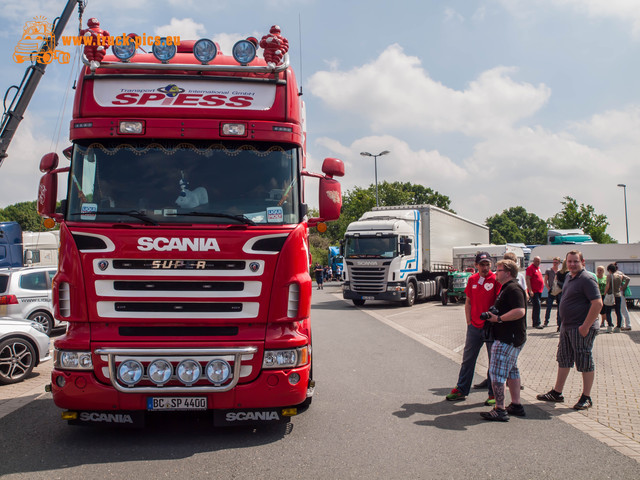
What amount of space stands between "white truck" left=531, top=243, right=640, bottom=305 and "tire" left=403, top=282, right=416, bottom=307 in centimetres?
495

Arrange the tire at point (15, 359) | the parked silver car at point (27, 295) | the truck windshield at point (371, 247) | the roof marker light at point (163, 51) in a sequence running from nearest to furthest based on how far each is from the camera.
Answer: the roof marker light at point (163, 51), the tire at point (15, 359), the parked silver car at point (27, 295), the truck windshield at point (371, 247)

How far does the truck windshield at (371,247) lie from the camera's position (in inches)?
859

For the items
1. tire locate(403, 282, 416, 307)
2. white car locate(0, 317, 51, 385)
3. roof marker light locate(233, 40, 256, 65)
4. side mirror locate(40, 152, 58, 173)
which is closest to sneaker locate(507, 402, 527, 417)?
roof marker light locate(233, 40, 256, 65)

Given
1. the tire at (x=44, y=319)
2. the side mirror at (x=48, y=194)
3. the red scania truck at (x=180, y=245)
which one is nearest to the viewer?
the red scania truck at (x=180, y=245)

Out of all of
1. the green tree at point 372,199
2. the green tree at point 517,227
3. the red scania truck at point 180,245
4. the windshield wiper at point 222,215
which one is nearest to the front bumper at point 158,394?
the red scania truck at point 180,245

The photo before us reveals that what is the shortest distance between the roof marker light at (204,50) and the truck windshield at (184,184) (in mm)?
982

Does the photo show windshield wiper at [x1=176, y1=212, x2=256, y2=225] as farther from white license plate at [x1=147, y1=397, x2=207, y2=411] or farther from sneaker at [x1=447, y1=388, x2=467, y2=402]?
sneaker at [x1=447, y1=388, x2=467, y2=402]

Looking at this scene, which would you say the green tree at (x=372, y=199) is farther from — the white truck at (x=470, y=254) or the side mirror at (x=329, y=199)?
the side mirror at (x=329, y=199)

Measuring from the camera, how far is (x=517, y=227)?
390ft

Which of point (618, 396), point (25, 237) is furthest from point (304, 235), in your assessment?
point (25, 237)

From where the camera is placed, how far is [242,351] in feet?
16.6

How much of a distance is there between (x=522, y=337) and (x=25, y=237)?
83.9 feet

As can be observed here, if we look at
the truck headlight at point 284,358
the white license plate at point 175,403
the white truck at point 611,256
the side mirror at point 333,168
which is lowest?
the white license plate at point 175,403

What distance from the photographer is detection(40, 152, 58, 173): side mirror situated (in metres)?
5.90
